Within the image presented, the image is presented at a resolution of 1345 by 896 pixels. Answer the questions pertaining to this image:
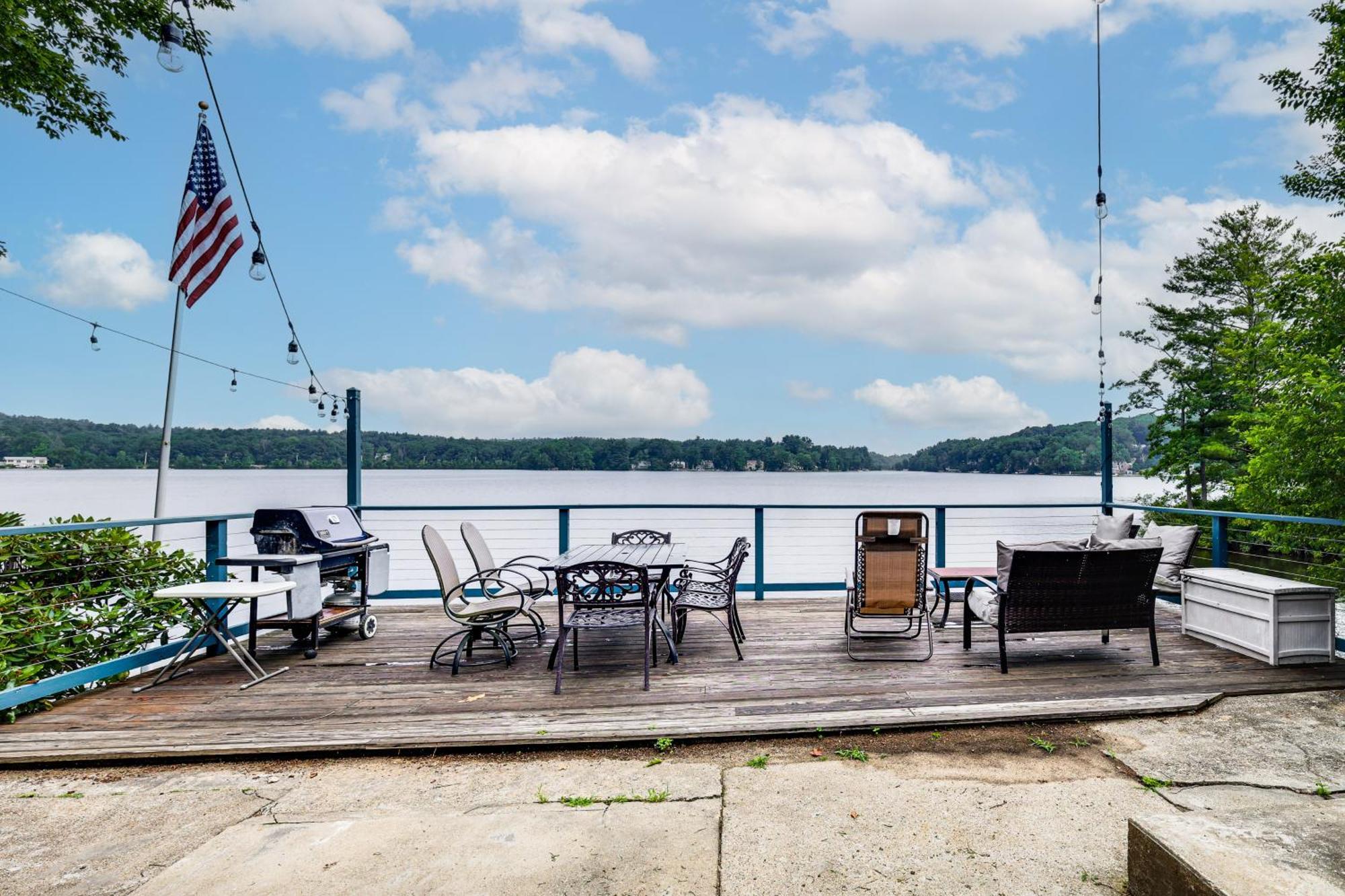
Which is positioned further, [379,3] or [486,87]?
[486,87]

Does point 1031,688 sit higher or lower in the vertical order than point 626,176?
lower

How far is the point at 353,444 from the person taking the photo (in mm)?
6887

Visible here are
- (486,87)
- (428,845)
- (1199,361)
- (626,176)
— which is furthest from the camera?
(1199,361)

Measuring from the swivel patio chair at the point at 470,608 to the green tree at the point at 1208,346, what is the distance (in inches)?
854

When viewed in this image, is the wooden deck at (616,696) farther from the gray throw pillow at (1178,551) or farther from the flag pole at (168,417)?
the flag pole at (168,417)

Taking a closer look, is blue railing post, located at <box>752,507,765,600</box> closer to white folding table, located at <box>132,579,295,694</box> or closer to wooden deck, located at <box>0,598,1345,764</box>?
wooden deck, located at <box>0,598,1345,764</box>

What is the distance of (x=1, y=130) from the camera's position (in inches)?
319

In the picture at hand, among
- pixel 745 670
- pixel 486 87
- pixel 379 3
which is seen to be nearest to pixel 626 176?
pixel 486 87

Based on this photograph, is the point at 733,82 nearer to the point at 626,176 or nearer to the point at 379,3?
the point at 626,176

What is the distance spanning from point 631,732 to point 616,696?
1.85ft

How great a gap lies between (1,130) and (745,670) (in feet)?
35.2

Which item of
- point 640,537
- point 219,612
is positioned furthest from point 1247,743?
point 219,612

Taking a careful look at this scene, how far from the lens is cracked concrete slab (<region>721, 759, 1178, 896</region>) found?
6.66 feet

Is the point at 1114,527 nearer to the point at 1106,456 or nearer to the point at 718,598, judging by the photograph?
the point at 1106,456
